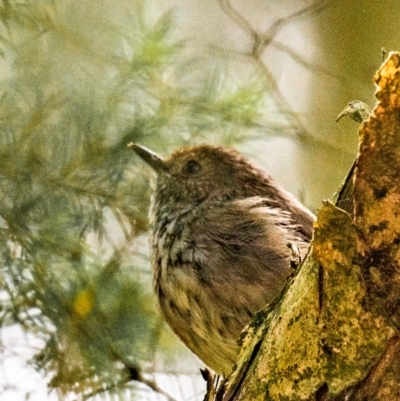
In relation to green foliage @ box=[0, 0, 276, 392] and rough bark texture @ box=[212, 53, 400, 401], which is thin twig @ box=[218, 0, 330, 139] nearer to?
green foliage @ box=[0, 0, 276, 392]

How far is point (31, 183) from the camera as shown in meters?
2.18

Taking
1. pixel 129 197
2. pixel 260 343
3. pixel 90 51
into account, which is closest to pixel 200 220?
pixel 129 197

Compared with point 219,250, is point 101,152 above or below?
above

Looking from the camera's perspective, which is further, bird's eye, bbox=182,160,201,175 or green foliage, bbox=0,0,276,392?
bird's eye, bbox=182,160,201,175

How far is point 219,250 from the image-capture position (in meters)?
2.28

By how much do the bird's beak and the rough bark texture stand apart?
49.0 inches

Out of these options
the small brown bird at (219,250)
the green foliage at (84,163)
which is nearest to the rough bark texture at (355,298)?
the small brown bird at (219,250)

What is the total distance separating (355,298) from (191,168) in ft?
5.60

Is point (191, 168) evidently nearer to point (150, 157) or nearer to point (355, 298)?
point (150, 157)

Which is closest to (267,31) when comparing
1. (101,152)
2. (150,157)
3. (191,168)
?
(191,168)

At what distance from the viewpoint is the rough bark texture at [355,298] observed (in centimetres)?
105

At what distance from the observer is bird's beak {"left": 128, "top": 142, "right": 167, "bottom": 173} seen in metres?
2.46

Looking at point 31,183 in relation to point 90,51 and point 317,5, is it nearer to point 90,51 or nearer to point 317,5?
point 90,51

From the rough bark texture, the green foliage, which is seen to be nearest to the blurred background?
the green foliage
